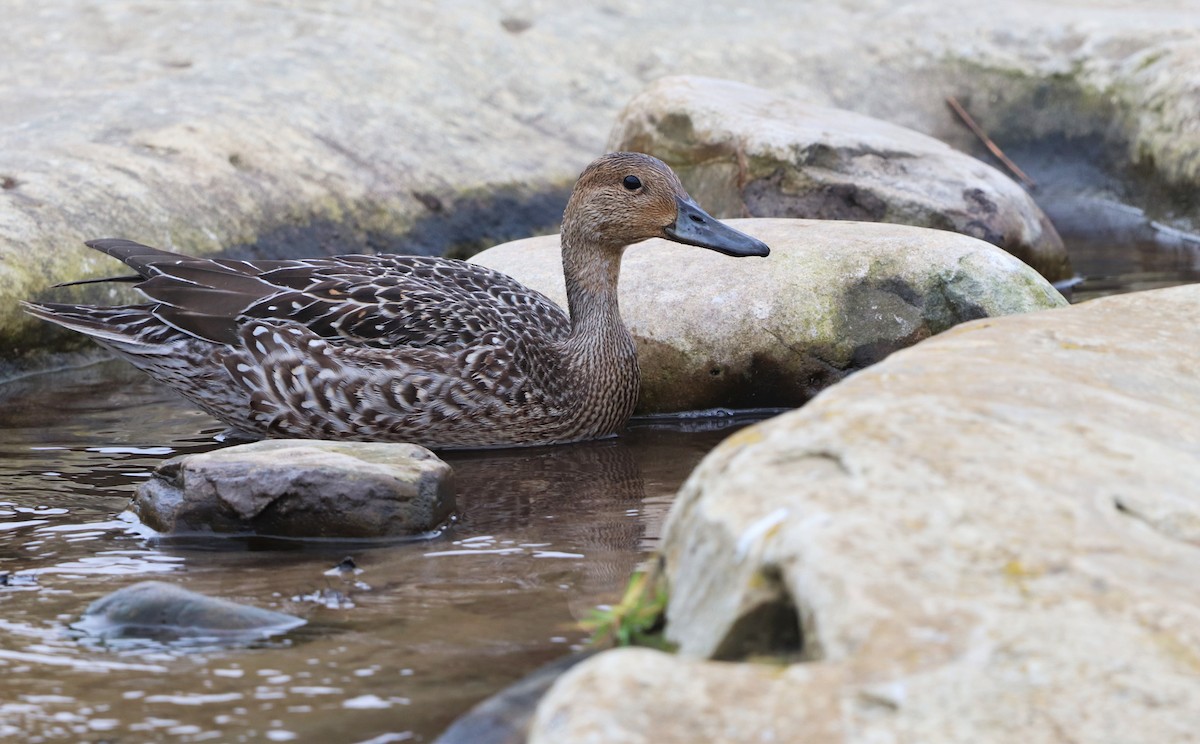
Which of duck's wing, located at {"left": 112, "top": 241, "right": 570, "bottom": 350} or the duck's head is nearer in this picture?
duck's wing, located at {"left": 112, "top": 241, "right": 570, "bottom": 350}

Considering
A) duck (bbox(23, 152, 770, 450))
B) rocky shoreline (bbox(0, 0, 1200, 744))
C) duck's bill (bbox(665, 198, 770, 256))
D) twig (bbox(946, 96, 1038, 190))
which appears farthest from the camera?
twig (bbox(946, 96, 1038, 190))

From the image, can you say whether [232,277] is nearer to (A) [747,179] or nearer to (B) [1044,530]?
(A) [747,179]

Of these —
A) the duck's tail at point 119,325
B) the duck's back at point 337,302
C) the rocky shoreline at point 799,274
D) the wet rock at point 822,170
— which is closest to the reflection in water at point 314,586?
the rocky shoreline at point 799,274

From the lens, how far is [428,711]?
3.65m

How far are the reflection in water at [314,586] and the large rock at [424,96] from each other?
7.32 feet

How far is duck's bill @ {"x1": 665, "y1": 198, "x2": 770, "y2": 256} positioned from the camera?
691 centimetres

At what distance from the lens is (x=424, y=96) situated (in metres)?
11.5

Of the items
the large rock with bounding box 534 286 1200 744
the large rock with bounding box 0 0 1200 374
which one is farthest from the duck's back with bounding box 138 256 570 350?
the large rock with bounding box 534 286 1200 744

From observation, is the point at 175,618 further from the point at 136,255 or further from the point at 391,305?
the point at 136,255

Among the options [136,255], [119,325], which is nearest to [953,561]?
[119,325]

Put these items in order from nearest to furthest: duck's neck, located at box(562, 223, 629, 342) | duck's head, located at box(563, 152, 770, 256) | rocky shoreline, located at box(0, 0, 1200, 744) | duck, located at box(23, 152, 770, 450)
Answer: rocky shoreline, located at box(0, 0, 1200, 744) → duck, located at box(23, 152, 770, 450) → duck's head, located at box(563, 152, 770, 256) → duck's neck, located at box(562, 223, 629, 342)

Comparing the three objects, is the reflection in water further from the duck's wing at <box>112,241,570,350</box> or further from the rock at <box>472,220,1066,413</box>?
the duck's wing at <box>112,241,570,350</box>

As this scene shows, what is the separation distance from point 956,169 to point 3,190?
5563mm

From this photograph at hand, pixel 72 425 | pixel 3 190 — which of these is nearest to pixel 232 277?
pixel 72 425
